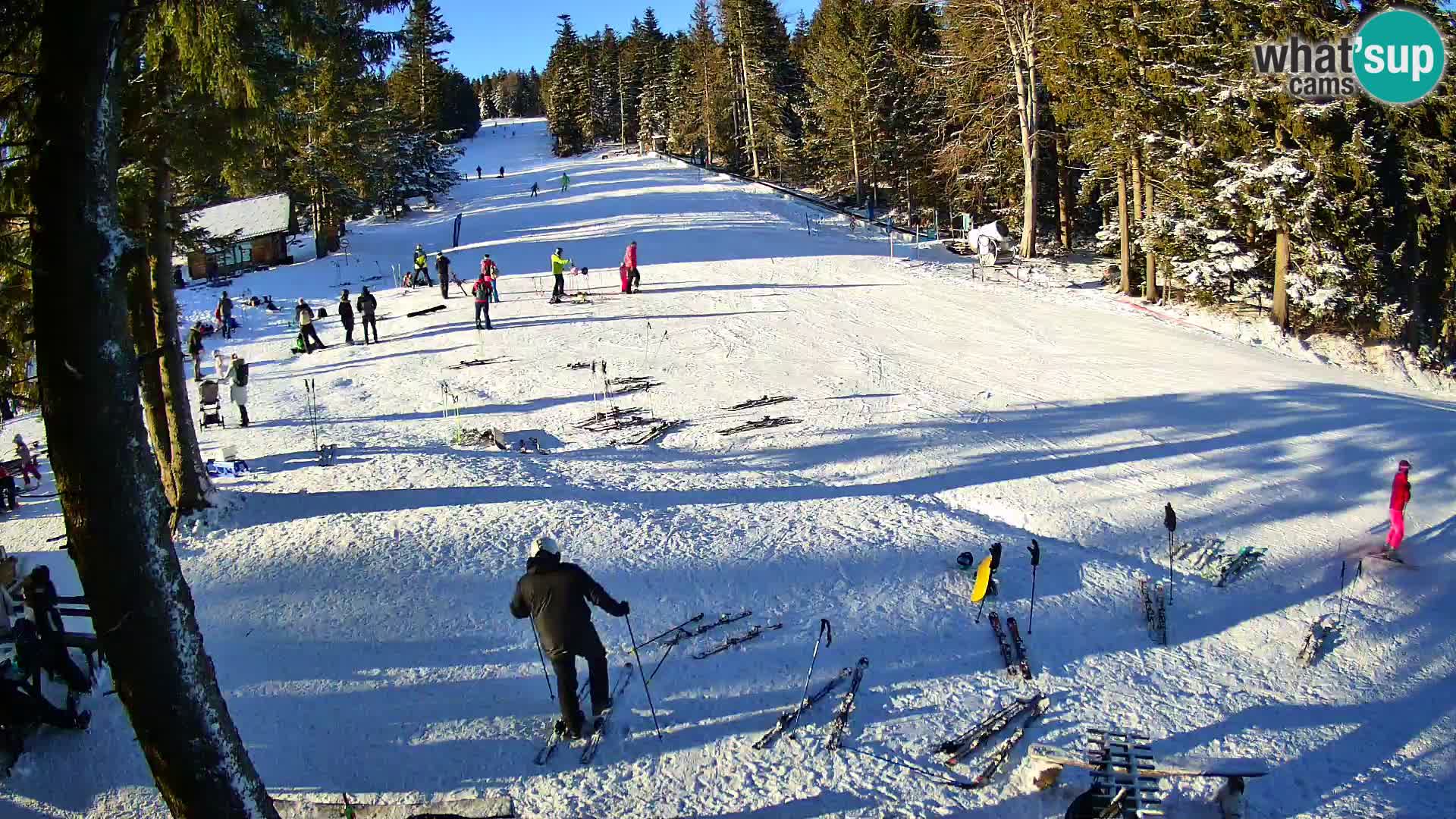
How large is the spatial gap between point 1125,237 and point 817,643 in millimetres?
26833

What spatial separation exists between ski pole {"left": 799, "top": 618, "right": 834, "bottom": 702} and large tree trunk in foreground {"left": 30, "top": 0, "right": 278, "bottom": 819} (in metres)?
4.31

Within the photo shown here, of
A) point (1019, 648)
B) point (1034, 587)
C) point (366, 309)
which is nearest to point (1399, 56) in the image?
point (1034, 587)

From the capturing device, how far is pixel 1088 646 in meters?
8.48

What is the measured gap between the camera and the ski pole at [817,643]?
7234mm

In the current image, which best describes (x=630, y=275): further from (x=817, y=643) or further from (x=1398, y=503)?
(x=817, y=643)

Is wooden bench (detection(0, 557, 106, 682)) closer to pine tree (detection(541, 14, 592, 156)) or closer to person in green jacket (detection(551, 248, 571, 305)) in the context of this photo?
person in green jacket (detection(551, 248, 571, 305))

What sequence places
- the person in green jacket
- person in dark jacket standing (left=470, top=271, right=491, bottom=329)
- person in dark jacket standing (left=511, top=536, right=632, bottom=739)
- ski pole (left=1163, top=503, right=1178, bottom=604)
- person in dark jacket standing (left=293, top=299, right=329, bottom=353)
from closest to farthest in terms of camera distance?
1. person in dark jacket standing (left=511, top=536, right=632, bottom=739)
2. ski pole (left=1163, top=503, right=1178, bottom=604)
3. person in dark jacket standing (left=293, top=299, right=329, bottom=353)
4. person in dark jacket standing (left=470, top=271, right=491, bottom=329)
5. the person in green jacket

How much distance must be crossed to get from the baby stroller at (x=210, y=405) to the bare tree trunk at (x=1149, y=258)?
27.2 meters

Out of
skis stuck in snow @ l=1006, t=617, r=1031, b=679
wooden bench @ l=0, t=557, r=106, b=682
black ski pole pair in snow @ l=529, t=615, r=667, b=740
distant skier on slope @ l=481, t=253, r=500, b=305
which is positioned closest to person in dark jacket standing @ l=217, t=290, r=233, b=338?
distant skier on slope @ l=481, t=253, r=500, b=305

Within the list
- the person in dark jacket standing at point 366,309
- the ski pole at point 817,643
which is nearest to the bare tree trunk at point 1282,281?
the ski pole at point 817,643

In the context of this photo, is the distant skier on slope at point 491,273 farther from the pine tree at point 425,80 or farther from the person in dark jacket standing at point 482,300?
the pine tree at point 425,80

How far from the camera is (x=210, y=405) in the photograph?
15.9 m

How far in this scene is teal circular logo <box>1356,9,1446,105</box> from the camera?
2389 cm

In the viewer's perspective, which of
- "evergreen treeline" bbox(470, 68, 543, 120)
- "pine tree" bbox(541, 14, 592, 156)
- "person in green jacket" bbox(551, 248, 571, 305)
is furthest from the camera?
"evergreen treeline" bbox(470, 68, 543, 120)
